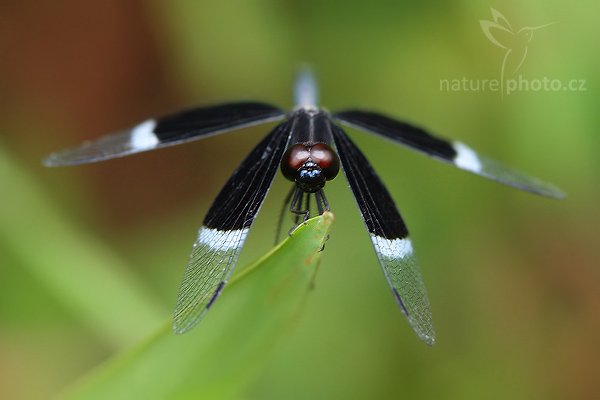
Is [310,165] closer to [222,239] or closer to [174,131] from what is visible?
[222,239]

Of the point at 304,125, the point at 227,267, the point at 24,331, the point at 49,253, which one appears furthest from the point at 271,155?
the point at 24,331

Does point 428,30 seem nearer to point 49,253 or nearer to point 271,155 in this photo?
point 271,155

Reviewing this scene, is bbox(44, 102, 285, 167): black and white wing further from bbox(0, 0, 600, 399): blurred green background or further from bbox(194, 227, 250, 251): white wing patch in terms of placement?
bbox(0, 0, 600, 399): blurred green background

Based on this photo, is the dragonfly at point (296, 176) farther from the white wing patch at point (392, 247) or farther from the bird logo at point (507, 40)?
the bird logo at point (507, 40)

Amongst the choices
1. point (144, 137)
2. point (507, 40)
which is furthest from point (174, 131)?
point (507, 40)

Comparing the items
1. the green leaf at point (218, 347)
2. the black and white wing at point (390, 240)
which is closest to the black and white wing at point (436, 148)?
the black and white wing at point (390, 240)

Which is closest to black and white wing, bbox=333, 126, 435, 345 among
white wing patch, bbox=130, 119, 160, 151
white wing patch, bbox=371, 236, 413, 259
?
white wing patch, bbox=371, 236, 413, 259
